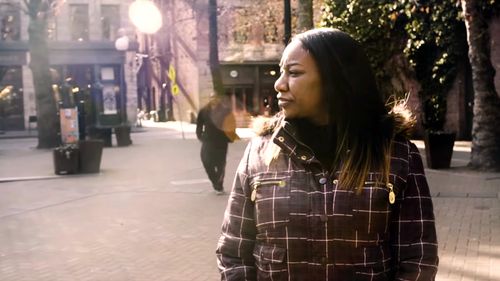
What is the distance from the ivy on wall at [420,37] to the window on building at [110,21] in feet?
63.5

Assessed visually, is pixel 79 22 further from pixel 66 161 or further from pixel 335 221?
pixel 335 221

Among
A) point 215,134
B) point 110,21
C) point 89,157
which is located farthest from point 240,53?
point 215,134

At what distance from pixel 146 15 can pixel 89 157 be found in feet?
106

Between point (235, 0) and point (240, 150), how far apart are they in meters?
20.5

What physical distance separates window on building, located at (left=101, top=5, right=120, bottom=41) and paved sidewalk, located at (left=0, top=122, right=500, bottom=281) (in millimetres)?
25015

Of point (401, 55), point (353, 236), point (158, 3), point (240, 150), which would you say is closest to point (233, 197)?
point (353, 236)

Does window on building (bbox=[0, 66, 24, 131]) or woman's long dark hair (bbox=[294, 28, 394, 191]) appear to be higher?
woman's long dark hair (bbox=[294, 28, 394, 191])

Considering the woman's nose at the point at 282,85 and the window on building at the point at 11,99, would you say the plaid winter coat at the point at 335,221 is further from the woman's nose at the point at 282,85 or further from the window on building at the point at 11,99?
the window on building at the point at 11,99

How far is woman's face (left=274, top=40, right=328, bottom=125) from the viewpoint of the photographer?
2182 mm

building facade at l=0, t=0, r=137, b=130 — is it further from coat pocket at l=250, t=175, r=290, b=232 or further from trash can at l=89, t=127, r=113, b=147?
coat pocket at l=250, t=175, r=290, b=232

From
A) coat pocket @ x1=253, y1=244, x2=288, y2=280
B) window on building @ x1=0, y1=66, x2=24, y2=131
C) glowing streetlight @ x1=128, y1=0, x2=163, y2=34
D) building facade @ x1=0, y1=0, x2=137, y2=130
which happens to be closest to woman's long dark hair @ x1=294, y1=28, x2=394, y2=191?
coat pocket @ x1=253, y1=244, x2=288, y2=280

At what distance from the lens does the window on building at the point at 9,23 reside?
3878 cm

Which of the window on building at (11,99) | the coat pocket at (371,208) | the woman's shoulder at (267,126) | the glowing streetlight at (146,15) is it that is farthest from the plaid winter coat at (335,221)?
the glowing streetlight at (146,15)

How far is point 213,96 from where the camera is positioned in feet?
40.2
